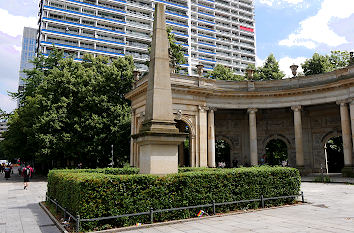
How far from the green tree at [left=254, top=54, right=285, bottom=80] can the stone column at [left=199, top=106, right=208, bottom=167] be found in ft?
65.0

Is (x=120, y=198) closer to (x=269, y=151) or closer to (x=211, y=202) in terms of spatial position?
(x=211, y=202)

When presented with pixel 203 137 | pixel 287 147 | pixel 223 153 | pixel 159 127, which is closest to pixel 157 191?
pixel 159 127

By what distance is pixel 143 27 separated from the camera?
79750 mm

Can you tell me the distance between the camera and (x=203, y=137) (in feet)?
89.1

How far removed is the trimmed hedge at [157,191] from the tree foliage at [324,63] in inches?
1305

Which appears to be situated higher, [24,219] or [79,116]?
[79,116]

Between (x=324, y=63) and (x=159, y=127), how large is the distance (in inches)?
1488

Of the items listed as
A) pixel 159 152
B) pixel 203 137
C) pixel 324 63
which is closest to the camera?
pixel 159 152

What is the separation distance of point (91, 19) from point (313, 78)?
59.6m

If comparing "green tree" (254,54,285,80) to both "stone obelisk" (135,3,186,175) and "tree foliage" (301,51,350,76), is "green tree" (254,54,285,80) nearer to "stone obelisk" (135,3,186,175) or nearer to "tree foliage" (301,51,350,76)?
"tree foliage" (301,51,350,76)

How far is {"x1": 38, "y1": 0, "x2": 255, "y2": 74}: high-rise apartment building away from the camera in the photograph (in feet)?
225

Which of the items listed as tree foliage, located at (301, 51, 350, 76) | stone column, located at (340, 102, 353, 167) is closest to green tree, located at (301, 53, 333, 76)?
tree foliage, located at (301, 51, 350, 76)

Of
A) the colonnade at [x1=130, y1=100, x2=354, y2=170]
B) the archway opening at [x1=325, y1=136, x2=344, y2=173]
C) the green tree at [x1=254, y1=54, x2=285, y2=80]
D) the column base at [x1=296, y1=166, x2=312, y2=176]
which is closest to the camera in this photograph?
the colonnade at [x1=130, y1=100, x2=354, y2=170]

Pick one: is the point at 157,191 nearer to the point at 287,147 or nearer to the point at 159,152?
the point at 159,152
